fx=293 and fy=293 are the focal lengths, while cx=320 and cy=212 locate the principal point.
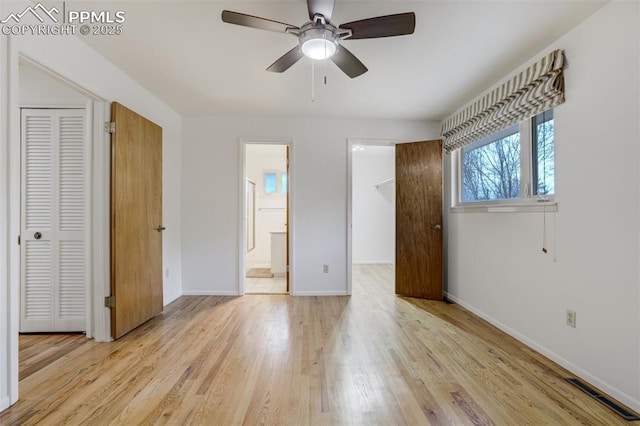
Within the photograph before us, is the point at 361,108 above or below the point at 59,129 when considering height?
above

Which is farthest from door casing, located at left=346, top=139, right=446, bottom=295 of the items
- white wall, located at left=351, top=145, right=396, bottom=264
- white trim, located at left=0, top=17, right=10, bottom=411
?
white trim, located at left=0, top=17, right=10, bottom=411

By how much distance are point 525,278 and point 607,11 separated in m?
1.89

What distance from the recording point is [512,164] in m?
2.73

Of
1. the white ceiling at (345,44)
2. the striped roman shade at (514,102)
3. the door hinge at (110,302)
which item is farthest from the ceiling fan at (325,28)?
the door hinge at (110,302)

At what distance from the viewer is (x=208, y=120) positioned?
153 inches

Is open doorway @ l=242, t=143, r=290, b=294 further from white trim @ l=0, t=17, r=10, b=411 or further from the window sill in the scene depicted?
white trim @ l=0, t=17, r=10, b=411

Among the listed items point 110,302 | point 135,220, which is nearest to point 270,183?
point 135,220

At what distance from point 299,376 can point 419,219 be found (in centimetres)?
251

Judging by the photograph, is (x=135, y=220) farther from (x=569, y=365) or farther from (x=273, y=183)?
(x=273, y=183)

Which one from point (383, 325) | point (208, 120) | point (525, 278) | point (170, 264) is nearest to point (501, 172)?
point (525, 278)

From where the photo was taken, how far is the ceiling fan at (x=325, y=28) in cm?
158

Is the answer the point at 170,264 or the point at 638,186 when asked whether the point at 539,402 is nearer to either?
the point at 638,186

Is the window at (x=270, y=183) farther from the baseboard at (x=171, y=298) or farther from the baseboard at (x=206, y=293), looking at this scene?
the baseboard at (x=171, y=298)

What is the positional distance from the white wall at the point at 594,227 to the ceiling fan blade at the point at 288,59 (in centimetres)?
188
